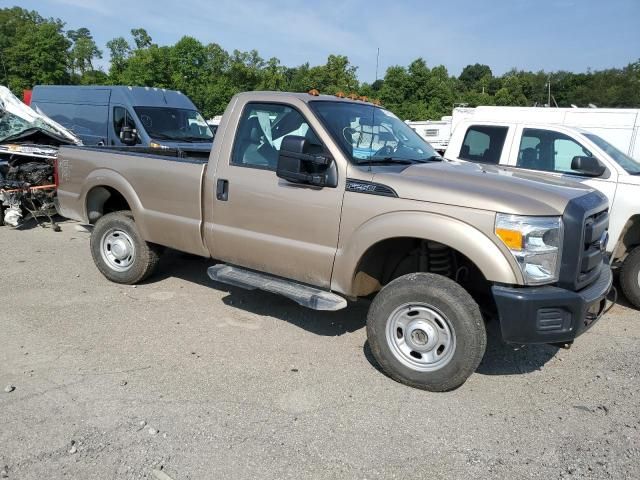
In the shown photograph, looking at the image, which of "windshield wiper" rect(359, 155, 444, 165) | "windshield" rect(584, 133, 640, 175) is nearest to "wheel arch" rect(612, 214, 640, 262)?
"windshield" rect(584, 133, 640, 175)

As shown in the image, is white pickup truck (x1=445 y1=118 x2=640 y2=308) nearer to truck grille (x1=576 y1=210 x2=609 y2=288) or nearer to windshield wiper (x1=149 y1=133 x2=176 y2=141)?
truck grille (x1=576 y1=210 x2=609 y2=288)

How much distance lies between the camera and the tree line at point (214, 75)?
44281mm

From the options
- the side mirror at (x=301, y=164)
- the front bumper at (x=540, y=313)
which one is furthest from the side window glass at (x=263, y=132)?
the front bumper at (x=540, y=313)

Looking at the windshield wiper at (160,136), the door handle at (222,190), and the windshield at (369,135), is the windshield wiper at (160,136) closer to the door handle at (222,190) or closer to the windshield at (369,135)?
the door handle at (222,190)

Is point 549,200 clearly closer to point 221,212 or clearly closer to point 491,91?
point 221,212

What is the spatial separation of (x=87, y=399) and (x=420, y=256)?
2553 mm

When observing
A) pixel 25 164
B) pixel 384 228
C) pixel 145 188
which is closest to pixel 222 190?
pixel 145 188

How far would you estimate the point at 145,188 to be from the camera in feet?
17.4

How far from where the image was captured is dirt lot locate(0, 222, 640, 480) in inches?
117

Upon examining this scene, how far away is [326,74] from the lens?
158ft

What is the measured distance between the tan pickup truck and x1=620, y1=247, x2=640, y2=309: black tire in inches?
84.7

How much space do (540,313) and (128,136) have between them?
379 inches

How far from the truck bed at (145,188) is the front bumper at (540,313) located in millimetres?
2791

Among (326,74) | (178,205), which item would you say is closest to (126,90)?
(178,205)
